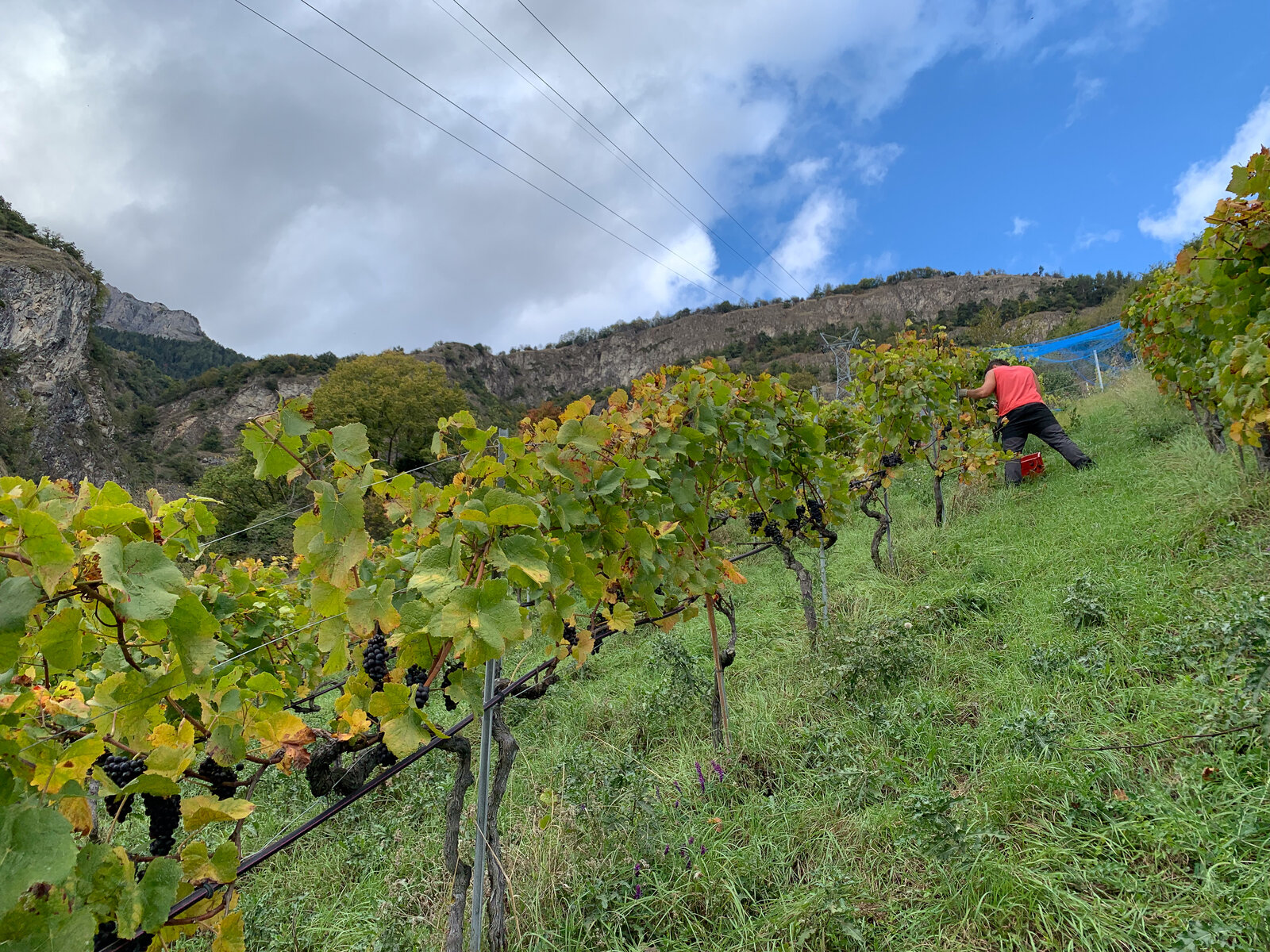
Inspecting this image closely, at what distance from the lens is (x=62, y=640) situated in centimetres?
84

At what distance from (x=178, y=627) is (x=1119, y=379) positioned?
488 inches

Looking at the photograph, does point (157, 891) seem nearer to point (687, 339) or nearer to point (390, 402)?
point (390, 402)

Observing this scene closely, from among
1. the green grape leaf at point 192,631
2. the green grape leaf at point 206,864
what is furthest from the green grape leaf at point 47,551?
the green grape leaf at point 206,864

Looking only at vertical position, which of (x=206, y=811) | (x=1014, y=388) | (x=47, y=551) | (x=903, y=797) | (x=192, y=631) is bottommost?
(x=903, y=797)

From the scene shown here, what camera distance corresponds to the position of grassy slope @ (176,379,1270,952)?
5.40 ft

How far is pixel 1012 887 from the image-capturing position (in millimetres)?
1657

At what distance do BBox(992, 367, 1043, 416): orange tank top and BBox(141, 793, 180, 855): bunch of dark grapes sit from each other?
7433 mm

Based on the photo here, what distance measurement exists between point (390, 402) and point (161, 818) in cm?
3374

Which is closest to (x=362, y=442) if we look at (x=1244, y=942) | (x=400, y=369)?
(x=1244, y=942)

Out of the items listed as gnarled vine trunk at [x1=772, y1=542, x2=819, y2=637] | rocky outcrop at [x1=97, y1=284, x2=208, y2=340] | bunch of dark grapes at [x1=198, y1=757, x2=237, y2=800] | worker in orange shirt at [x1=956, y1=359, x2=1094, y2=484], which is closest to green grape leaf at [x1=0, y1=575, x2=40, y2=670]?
bunch of dark grapes at [x1=198, y1=757, x2=237, y2=800]

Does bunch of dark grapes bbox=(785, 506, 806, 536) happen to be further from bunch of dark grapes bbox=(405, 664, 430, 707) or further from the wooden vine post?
bunch of dark grapes bbox=(405, 664, 430, 707)

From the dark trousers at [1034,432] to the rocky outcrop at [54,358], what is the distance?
3918 centimetres

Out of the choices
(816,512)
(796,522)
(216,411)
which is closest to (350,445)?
(796,522)

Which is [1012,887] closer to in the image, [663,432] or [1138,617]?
[663,432]
